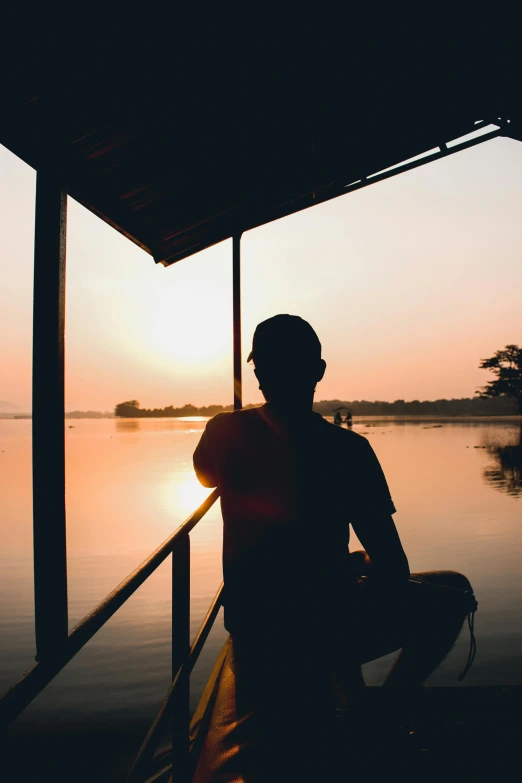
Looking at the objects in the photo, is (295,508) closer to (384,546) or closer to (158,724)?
(384,546)

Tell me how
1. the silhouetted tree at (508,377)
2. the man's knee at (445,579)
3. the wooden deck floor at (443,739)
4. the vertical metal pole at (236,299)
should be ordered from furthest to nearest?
the silhouetted tree at (508,377), the vertical metal pole at (236,299), the man's knee at (445,579), the wooden deck floor at (443,739)

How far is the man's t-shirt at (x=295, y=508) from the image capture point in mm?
1287

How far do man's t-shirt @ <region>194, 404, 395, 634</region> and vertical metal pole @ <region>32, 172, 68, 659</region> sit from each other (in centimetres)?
47

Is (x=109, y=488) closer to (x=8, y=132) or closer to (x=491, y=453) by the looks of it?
(x=8, y=132)

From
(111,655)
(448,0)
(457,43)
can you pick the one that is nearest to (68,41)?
(448,0)

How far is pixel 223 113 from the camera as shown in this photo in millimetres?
2104

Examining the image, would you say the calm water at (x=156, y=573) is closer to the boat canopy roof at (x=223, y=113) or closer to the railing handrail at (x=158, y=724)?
the railing handrail at (x=158, y=724)

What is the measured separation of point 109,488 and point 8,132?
20913 mm

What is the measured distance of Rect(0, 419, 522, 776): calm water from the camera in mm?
5145

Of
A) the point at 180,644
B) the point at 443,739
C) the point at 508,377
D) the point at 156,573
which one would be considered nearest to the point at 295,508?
the point at 180,644

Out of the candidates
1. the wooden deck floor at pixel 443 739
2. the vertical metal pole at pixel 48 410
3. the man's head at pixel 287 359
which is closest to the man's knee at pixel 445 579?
the wooden deck floor at pixel 443 739

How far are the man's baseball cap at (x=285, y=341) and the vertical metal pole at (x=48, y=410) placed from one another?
513 mm

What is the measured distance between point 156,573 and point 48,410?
9986 millimetres

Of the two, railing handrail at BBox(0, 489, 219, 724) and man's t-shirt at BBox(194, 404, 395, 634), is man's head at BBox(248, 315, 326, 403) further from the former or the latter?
railing handrail at BBox(0, 489, 219, 724)
